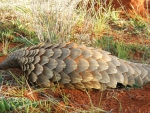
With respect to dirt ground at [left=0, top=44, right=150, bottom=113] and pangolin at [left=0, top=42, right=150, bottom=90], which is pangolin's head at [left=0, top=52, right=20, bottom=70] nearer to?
pangolin at [left=0, top=42, right=150, bottom=90]

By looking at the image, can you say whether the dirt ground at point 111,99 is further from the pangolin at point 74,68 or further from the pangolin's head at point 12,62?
the pangolin's head at point 12,62

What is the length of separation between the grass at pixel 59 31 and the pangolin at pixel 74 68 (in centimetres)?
10

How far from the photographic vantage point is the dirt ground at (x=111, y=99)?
227 cm

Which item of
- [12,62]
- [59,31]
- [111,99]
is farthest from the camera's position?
[59,31]

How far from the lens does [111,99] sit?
2430 mm

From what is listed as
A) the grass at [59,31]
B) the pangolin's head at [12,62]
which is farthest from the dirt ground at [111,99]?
the pangolin's head at [12,62]

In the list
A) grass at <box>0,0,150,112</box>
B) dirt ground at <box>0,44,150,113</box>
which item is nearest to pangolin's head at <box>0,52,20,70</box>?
grass at <box>0,0,150,112</box>

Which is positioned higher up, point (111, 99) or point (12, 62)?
point (12, 62)

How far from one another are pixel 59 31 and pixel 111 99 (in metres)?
1.88

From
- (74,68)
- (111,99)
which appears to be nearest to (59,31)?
(74,68)

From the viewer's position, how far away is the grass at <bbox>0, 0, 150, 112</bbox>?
2295mm

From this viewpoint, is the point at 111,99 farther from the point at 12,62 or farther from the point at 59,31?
the point at 59,31

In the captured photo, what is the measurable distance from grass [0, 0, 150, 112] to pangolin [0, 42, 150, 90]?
0.10 metres

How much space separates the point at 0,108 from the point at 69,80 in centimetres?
57
